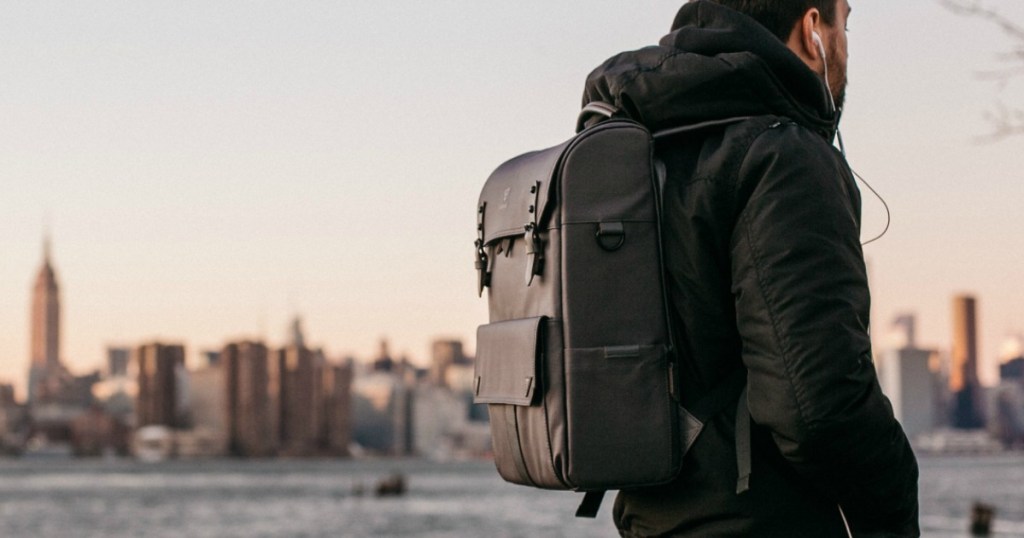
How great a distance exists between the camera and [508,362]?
3.26 meters

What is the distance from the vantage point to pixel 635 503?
3.16m

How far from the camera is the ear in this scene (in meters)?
3.18

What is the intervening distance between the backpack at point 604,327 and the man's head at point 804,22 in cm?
31

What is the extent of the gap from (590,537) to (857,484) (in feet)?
192

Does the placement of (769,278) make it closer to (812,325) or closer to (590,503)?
(812,325)

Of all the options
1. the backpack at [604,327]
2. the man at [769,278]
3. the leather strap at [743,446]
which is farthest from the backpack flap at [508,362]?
the leather strap at [743,446]

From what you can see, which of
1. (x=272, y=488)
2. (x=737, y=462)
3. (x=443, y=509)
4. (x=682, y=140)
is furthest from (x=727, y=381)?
(x=272, y=488)

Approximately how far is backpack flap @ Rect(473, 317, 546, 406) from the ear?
77cm

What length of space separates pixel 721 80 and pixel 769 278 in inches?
17.1

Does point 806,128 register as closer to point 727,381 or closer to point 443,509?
point 727,381

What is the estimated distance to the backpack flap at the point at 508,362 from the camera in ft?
10.1

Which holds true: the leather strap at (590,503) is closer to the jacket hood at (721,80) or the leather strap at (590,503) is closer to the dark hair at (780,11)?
the jacket hood at (721,80)


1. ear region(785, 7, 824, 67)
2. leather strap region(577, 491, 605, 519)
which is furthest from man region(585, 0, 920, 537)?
leather strap region(577, 491, 605, 519)

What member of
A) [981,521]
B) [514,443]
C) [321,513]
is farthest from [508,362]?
[321,513]
